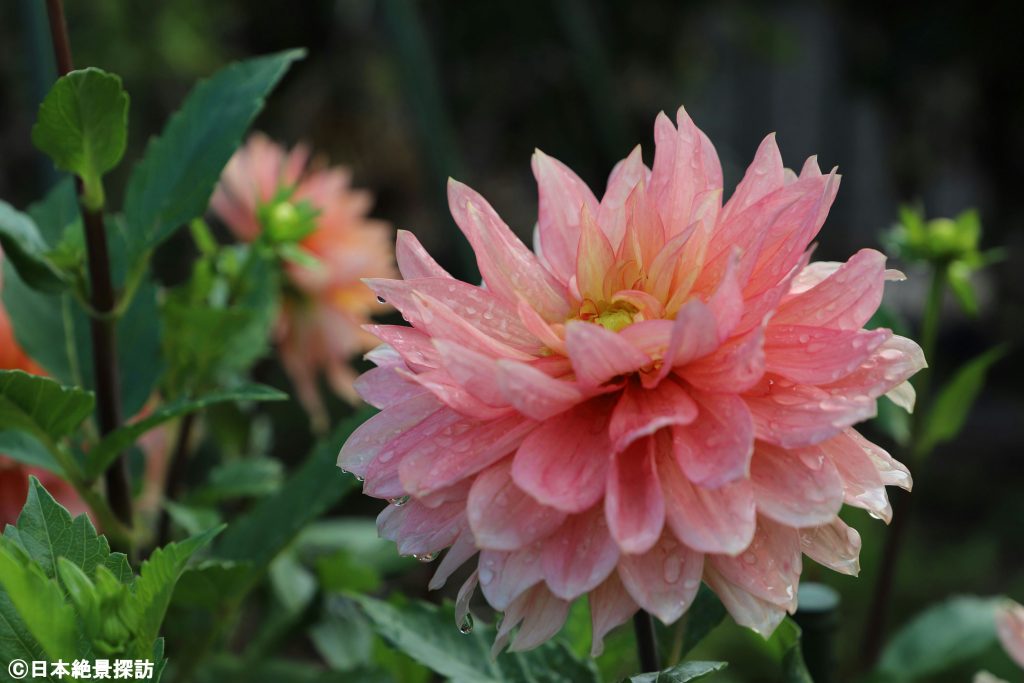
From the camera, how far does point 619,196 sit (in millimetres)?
488

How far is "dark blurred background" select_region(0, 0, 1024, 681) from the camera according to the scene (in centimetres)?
197

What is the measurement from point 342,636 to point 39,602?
46 centimetres

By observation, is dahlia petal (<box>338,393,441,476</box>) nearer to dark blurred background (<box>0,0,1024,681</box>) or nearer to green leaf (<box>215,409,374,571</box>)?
green leaf (<box>215,409,374,571</box>)

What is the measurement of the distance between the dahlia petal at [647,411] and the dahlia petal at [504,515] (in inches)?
1.5

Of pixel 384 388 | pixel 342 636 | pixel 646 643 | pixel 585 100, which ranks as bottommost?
pixel 342 636

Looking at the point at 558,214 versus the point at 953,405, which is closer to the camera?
the point at 558,214

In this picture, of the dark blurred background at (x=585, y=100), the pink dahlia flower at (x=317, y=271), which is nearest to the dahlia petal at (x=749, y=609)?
the pink dahlia flower at (x=317, y=271)

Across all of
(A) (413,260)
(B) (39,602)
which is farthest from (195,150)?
(B) (39,602)

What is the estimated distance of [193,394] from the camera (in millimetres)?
734

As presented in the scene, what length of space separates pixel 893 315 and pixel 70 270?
0.51m

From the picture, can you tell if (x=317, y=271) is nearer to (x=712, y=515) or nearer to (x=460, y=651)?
(x=460, y=651)

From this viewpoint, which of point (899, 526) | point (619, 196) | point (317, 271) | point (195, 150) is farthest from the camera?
point (317, 271)

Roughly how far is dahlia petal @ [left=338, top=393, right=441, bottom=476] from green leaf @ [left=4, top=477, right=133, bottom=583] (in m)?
0.10

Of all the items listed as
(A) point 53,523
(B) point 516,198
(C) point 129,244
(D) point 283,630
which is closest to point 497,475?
(A) point 53,523
